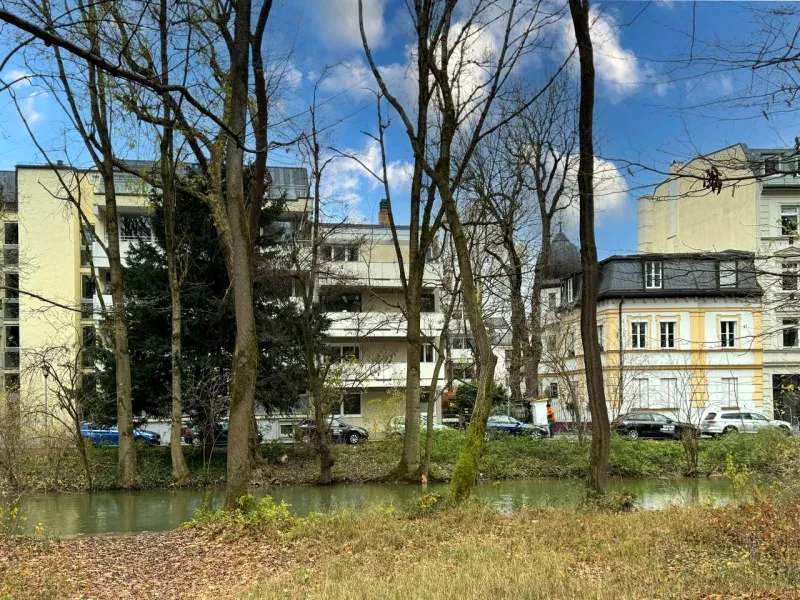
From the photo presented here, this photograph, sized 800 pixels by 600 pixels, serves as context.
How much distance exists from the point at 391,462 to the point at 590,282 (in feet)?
46.3

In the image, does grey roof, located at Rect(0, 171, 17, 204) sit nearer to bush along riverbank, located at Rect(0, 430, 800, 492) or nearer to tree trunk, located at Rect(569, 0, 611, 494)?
bush along riverbank, located at Rect(0, 430, 800, 492)

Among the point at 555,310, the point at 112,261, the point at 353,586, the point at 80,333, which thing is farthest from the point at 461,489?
the point at 555,310

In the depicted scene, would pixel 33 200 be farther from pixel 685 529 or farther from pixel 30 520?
pixel 685 529

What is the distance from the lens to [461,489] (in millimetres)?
12352

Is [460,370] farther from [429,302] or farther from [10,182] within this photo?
[10,182]

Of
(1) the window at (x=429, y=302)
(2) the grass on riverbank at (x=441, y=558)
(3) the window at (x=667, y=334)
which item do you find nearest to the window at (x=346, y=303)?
(1) the window at (x=429, y=302)

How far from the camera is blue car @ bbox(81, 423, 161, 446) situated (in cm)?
2362

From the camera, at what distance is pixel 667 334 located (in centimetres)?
3959

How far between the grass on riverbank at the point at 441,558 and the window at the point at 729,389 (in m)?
30.9

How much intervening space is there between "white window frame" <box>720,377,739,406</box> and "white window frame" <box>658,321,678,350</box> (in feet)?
11.0

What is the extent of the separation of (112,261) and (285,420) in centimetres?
1004

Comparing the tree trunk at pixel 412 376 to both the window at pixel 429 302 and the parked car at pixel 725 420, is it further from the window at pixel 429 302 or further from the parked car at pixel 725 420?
the window at pixel 429 302

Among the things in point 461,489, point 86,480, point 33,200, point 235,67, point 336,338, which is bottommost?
point 86,480

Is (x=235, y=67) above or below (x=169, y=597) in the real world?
above
